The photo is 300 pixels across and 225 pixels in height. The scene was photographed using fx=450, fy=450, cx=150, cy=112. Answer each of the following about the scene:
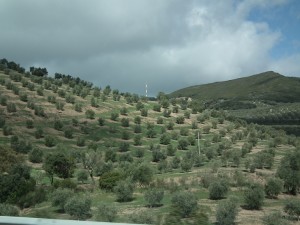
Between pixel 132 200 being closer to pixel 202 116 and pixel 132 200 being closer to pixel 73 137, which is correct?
pixel 73 137

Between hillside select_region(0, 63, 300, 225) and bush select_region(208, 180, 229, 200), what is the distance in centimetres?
9

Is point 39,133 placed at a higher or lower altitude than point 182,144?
higher

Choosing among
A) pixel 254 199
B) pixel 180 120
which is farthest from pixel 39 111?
pixel 254 199

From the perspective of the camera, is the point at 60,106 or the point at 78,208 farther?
the point at 60,106

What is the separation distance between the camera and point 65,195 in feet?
102

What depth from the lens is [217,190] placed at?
37.7 meters

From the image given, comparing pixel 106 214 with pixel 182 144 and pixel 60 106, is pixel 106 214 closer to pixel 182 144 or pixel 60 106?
pixel 182 144

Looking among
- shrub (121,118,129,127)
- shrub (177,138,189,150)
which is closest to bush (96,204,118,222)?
shrub (177,138,189,150)

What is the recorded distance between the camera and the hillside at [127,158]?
2925 cm

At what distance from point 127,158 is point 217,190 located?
29.0 m

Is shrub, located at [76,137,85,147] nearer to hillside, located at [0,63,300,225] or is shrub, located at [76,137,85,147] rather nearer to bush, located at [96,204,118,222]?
hillside, located at [0,63,300,225]

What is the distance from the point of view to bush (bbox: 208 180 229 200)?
3769cm

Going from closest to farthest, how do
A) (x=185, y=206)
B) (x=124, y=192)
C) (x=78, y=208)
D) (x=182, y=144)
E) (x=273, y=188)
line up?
(x=185, y=206)
(x=78, y=208)
(x=124, y=192)
(x=273, y=188)
(x=182, y=144)

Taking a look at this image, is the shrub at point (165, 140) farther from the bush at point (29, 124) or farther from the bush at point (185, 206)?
the bush at point (185, 206)
